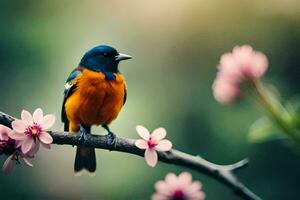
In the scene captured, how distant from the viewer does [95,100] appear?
3.16 feet

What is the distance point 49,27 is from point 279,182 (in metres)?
1.07

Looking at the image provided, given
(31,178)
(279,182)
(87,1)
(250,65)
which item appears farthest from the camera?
(87,1)

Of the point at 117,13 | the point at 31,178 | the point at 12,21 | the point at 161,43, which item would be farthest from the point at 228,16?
the point at 31,178

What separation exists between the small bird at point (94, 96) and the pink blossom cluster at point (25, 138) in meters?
0.46

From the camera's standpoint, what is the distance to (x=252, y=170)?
207 cm

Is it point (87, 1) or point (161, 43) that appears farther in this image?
point (87, 1)

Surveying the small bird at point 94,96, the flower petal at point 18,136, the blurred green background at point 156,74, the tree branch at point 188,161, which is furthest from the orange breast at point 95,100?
the blurred green background at point 156,74

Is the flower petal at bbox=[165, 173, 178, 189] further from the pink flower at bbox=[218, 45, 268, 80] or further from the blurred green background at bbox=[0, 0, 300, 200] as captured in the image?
the blurred green background at bbox=[0, 0, 300, 200]

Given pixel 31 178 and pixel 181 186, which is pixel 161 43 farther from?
pixel 181 186

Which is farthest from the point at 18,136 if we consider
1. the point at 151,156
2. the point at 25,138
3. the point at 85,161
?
the point at 85,161

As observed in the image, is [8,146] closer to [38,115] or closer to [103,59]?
[38,115]

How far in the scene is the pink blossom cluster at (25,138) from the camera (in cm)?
46

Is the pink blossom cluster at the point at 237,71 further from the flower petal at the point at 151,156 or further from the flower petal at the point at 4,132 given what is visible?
the flower petal at the point at 4,132

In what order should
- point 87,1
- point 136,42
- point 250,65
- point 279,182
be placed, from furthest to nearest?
point 87,1
point 136,42
point 279,182
point 250,65
